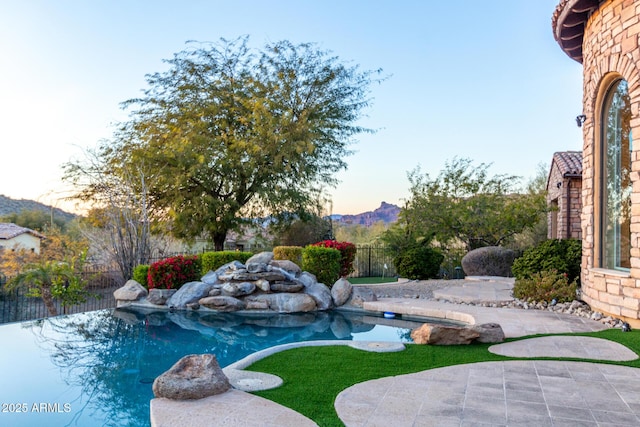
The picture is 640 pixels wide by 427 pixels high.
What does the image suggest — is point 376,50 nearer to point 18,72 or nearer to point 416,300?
point 416,300

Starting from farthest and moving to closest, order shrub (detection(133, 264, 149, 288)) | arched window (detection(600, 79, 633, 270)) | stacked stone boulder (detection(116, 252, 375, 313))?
shrub (detection(133, 264, 149, 288))
stacked stone boulder (detection(116, 252, 375, 313))
arched window (detection(600, 79, 633, 270))

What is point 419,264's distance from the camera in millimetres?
14453

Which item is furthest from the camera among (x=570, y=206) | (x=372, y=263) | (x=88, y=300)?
(x=372, y=263)

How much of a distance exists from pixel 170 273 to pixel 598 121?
902 centimetres

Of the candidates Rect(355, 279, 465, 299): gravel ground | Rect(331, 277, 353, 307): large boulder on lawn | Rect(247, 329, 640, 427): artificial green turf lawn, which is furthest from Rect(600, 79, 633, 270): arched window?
Rect(331, 277, 353, 307): large boulder on lawn

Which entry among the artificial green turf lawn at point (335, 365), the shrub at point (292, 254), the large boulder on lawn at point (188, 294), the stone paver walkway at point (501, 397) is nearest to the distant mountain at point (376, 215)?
the shrub at point (292, 254)

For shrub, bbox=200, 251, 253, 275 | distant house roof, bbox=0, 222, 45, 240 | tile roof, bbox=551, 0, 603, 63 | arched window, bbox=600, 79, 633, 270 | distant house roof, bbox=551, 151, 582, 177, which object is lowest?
shrub, bbox=200, 251, 253, 275

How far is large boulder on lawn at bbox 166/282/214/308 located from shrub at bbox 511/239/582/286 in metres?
6.76

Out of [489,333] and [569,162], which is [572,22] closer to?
[489,333]

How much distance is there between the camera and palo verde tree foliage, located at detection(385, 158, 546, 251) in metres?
15.9

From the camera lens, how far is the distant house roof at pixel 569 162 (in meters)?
14.2

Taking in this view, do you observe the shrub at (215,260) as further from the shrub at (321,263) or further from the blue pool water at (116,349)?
the blue pool water at (116,349)

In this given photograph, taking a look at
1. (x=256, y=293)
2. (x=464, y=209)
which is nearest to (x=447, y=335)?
(x=256, y=293)

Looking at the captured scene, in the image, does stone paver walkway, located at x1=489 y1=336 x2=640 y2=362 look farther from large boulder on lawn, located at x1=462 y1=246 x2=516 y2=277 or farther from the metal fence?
the metal fence
